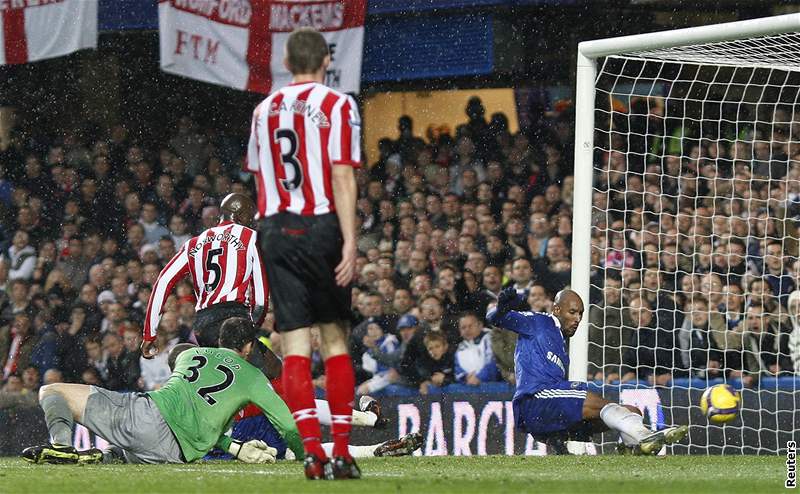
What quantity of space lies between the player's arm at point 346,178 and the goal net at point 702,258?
13.4ft

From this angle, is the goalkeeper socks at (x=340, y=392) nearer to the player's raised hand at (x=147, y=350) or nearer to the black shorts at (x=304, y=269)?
the black shorts at (x=304, y=269)

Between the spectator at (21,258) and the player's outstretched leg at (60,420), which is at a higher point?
the spectator at (21,258)

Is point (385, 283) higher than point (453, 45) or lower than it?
lower

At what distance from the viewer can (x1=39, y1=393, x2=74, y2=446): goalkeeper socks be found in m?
7.97

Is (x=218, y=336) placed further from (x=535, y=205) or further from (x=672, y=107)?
(x=672, y=107)

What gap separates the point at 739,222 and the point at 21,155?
25.1 ft

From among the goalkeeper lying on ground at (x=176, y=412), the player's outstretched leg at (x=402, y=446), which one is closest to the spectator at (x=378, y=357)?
the player's outstretched leg at (x=402, y=446)

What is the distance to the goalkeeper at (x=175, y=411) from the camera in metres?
7.98

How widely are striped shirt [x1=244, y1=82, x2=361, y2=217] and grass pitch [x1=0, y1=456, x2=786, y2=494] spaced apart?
45.8 inches

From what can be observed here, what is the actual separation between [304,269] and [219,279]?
9.60 ft

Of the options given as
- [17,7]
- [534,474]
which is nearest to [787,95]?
[17,7]

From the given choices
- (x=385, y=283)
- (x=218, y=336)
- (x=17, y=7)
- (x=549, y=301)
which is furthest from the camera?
(x=17, y=7)

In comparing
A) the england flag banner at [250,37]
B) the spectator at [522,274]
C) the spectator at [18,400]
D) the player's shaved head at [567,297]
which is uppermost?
the england flag banner at [250,37]

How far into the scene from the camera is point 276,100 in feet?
20.2
